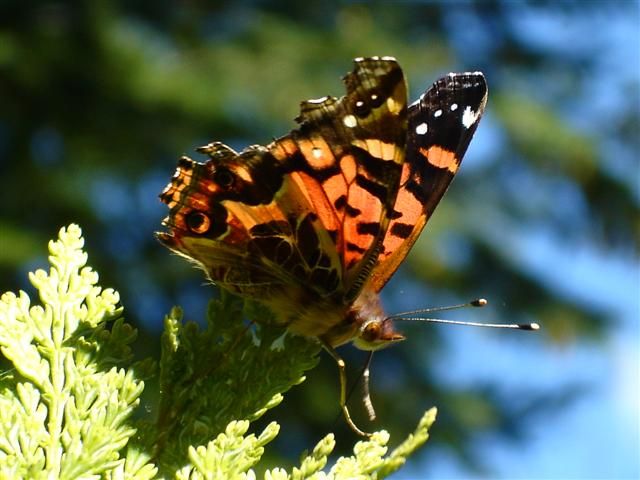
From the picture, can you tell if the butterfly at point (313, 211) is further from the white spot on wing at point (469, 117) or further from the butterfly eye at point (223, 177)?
the white spot on wing at point (469, 117)

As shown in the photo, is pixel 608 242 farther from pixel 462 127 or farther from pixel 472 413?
pixel 462 127

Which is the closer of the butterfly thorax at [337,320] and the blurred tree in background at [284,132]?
the butterfly thorax at [337,320]

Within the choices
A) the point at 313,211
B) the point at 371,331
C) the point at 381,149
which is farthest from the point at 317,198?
the point at 371,331

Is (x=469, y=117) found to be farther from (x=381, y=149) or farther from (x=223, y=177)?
(x=223, y=177)

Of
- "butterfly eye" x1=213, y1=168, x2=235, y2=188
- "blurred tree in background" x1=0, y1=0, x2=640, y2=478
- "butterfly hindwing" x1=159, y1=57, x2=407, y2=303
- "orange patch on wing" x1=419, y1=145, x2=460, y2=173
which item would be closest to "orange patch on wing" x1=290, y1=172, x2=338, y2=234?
"butterfly hindwing" x1=159, y1=57, x2=407, y2=303

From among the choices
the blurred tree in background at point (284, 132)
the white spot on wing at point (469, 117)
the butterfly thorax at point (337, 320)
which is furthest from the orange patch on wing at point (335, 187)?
the blurred tree in background at point (284, 132)

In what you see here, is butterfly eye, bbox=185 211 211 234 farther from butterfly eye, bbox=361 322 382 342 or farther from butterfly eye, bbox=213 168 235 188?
butterfly eye, bbox=361 322 382 342

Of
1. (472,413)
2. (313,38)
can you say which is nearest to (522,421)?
(472,413)
